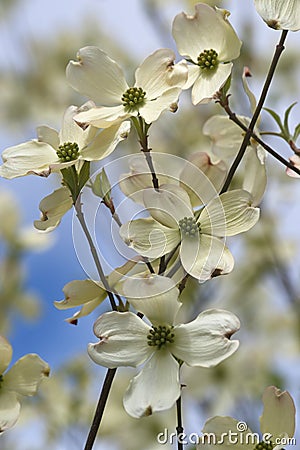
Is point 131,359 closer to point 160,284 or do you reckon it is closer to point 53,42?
point 160,284

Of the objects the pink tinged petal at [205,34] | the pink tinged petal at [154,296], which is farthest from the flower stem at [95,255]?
the pink tinged petal at [205,34]

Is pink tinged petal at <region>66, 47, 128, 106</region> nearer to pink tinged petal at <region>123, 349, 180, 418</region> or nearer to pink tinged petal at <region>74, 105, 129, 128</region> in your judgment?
pink tinged petal at <region>74, 105, 129, 128</region>

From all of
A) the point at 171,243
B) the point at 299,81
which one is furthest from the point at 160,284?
the point at 299,81

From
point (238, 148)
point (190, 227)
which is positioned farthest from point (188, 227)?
point (238, 148)

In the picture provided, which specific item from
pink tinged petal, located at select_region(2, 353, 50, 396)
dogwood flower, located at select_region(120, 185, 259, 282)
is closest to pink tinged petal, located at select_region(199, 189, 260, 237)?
dogwood flower, located at select_region(120, 185, 259, 282)

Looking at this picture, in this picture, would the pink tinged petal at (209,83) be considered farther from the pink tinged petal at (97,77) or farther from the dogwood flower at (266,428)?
the dogwood flower at (266,428)

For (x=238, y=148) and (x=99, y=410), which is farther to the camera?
(x=238, y=148)

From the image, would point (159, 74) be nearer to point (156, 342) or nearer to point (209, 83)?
point (209, 83)
